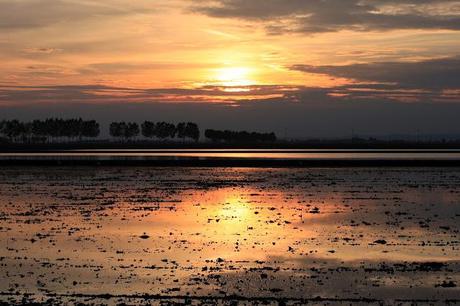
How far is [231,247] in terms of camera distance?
22906 mm

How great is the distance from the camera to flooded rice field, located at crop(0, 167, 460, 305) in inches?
645

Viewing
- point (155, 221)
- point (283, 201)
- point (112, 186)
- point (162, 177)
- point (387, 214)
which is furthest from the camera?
point (162, 177)

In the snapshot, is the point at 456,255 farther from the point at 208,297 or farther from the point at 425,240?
the point at 208,297

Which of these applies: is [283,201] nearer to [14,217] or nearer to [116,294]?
[14,217]

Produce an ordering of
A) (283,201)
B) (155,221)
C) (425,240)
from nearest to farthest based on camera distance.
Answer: (425,240), (155,221), (283,201)

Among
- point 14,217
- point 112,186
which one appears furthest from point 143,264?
point 112,186

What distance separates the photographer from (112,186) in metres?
51.6

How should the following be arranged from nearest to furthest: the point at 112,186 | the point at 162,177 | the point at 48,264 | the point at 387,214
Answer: the point at 48,264 < the point at 387,214 < the point at 112,186 < the point at 162,177

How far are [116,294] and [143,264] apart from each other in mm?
3709

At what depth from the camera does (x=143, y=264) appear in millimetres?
19859

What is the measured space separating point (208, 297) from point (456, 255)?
9.17 m

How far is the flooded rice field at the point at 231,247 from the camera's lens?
53.7 ft

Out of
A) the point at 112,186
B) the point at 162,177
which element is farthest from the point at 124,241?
the point at 162,177

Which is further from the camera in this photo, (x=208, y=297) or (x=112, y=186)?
(x=112, y=186)
